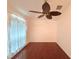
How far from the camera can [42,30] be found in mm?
12828

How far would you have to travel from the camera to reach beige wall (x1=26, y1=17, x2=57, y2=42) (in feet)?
41.5

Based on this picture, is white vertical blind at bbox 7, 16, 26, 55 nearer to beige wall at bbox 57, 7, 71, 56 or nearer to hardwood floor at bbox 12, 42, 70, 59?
hardwood floor at bbox 12, 42, 70, 59

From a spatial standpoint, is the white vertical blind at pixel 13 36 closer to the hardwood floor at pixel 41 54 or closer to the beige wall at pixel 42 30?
the hardwood floor at pixel 41 54

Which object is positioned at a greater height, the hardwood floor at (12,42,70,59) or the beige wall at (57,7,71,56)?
the beige wall at (57,7,71,56)

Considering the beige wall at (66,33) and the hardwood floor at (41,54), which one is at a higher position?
the beige wall at (66,33)

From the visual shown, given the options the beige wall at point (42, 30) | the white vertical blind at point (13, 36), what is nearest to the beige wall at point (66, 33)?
the white vertical blind at point (13, 36)

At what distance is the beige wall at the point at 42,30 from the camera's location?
41.5 ft

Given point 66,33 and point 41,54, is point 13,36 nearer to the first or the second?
point 41,54

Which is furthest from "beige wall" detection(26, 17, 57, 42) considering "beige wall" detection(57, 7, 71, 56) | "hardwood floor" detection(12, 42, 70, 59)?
"beige wall" detection(57, 7, 71, 56)

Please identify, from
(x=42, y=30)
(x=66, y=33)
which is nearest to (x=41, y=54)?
(x=66, y=33)

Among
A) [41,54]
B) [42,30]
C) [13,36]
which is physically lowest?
[41,54]

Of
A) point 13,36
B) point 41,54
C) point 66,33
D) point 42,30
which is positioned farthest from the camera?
point 42,30
